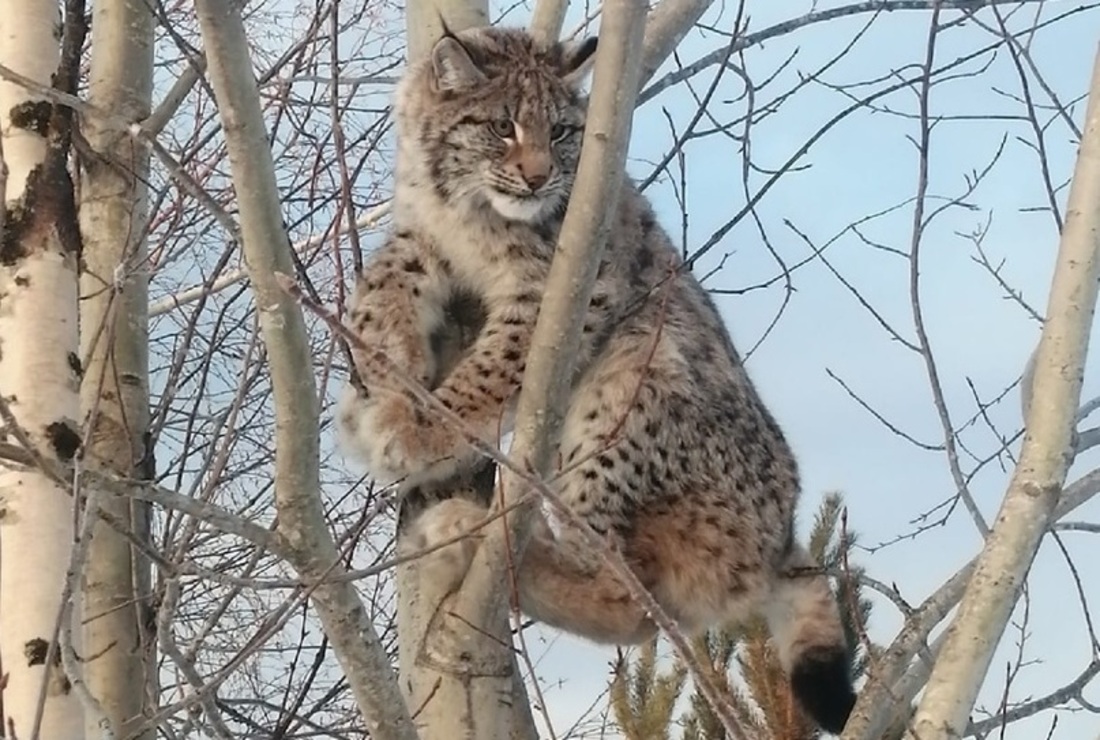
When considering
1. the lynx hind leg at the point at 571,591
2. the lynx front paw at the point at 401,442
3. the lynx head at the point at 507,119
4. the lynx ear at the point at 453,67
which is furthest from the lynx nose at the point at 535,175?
the lynx hind leg at the point at 571,591

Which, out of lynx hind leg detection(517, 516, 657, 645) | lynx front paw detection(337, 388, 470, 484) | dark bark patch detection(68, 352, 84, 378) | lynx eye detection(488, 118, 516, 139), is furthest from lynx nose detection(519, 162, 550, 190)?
dark bark patch detection(68, 352, 84, 378)

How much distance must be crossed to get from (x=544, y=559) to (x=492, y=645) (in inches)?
29.5

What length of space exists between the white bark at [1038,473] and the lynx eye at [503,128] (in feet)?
6.04

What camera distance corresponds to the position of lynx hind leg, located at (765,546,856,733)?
366 cm

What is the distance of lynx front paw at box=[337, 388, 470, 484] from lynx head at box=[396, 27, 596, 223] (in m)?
0.62

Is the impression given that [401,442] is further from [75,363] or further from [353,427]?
[75,363]

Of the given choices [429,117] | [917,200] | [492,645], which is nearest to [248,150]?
[492,645]

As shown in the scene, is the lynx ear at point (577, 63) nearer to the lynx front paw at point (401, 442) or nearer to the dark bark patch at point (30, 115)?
the lynx front paw at point (401, 442)

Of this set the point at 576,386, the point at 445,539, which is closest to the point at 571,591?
the point at 576,386

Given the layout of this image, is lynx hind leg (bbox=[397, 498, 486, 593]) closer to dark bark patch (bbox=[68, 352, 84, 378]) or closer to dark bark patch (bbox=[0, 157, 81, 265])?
dark bark patch (bbox=[68, 352, 84, 378])

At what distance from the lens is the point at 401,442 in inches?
145

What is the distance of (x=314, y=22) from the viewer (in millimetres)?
4320

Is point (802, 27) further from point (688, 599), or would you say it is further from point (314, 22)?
point (688, 599)

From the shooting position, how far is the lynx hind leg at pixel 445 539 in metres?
3.12
